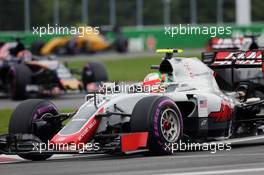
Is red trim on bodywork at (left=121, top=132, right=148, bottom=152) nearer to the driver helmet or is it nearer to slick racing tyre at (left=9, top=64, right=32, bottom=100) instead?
Answer: the driver helmet

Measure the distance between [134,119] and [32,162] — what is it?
1.65 m

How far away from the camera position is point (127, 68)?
145ft

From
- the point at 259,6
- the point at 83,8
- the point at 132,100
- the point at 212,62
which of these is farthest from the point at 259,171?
the point at 259,6

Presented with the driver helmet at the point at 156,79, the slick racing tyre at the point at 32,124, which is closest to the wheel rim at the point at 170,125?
the driver helmet at the point at 156,79

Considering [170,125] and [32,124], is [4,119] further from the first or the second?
[170,125]

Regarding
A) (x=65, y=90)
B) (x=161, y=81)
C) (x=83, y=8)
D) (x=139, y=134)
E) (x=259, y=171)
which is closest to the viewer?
(x=259, y=171)

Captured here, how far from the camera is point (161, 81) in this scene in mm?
14680

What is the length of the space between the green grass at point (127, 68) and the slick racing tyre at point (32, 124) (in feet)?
68.1

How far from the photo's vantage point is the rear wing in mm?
16047

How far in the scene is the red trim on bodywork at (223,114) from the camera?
14584 millimetres

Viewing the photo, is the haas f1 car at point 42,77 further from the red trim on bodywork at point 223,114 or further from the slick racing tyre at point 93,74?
the red trim on bodywork at point 223,114

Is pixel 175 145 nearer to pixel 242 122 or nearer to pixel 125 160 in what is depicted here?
pixel 125 160

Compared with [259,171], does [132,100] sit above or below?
above

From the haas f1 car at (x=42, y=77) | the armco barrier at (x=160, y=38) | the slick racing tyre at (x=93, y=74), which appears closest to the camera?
the haas f1 car at (x=42, y=77)
